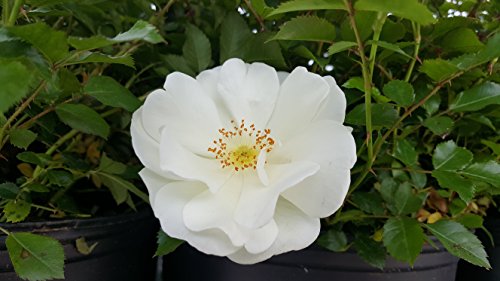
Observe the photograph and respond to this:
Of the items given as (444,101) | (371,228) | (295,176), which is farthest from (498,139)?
(295,176)

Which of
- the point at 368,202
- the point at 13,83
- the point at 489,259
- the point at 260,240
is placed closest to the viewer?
the point at 13,83

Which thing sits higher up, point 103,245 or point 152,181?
point 152,181

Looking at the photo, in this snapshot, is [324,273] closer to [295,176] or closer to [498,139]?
[295,176]

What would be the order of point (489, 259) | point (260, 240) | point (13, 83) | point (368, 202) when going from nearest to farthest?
1. point (13, 83)
2. point (260, 240)
3. point (368, 202)
4. point (489, 259)

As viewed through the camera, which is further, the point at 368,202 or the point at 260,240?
the point at 368,202

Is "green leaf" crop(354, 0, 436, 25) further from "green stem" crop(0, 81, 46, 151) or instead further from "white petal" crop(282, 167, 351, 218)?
"green stem" crop(0, 81, 46, 151)

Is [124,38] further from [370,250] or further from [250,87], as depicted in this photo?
[370,250]

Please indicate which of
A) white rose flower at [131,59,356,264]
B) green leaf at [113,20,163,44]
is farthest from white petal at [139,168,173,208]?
green leaf at [113,20,163,44]

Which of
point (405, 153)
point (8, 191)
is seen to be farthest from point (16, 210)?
point (405, 153)
